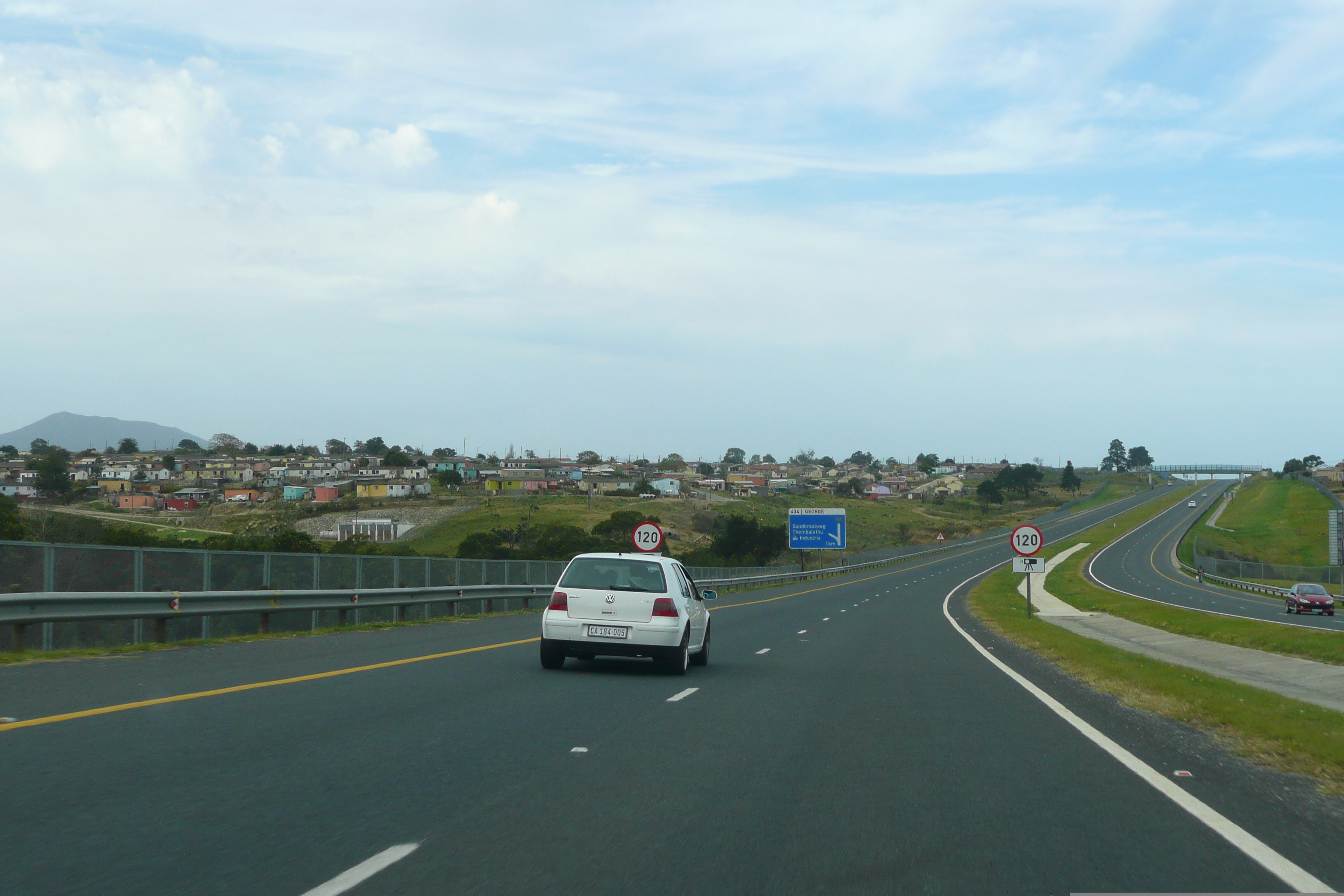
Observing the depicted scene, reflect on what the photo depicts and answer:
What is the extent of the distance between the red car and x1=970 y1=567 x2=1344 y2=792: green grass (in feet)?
102

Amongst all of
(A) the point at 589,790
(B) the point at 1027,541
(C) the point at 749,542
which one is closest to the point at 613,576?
(A) the point at 589,790

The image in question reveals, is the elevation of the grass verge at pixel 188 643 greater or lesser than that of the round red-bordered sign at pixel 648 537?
lesser

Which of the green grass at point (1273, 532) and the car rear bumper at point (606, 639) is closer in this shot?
the car rear bumper at point (606, 639)

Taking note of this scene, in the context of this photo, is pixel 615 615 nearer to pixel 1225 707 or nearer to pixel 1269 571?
pixel 1225 707

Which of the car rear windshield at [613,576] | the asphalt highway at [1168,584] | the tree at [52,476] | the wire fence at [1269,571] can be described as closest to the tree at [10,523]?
the car rear windshield at [613,576]

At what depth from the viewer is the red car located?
53.2m

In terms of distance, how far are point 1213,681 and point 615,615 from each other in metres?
9.48

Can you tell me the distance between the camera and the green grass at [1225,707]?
34.2 feet

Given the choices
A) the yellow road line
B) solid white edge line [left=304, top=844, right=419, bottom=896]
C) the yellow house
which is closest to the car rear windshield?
the yellow road line

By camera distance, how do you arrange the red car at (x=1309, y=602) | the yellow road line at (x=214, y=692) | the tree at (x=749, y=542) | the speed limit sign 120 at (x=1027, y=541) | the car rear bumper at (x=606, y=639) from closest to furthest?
the yellow road line at (x=214, y=692), the car rear bumper at (x=606, y=639), the speed limit sign 120 at (x=1027, y=541), the red car at (x=1309, y=602), the tree at (x=749, y=542)

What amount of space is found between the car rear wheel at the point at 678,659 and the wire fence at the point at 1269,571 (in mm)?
79778

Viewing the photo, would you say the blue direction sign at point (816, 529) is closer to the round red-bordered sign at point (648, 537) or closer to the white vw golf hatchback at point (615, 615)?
the round red-bordered sign at point (648, 537)

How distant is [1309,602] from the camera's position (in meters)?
53.2

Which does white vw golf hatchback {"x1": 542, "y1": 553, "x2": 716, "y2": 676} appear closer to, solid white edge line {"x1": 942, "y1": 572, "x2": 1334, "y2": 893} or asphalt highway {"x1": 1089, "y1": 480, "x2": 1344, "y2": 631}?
solid white edge line {"x1": 942, "y1": 572, "x2": 1334, "y2": 893}
